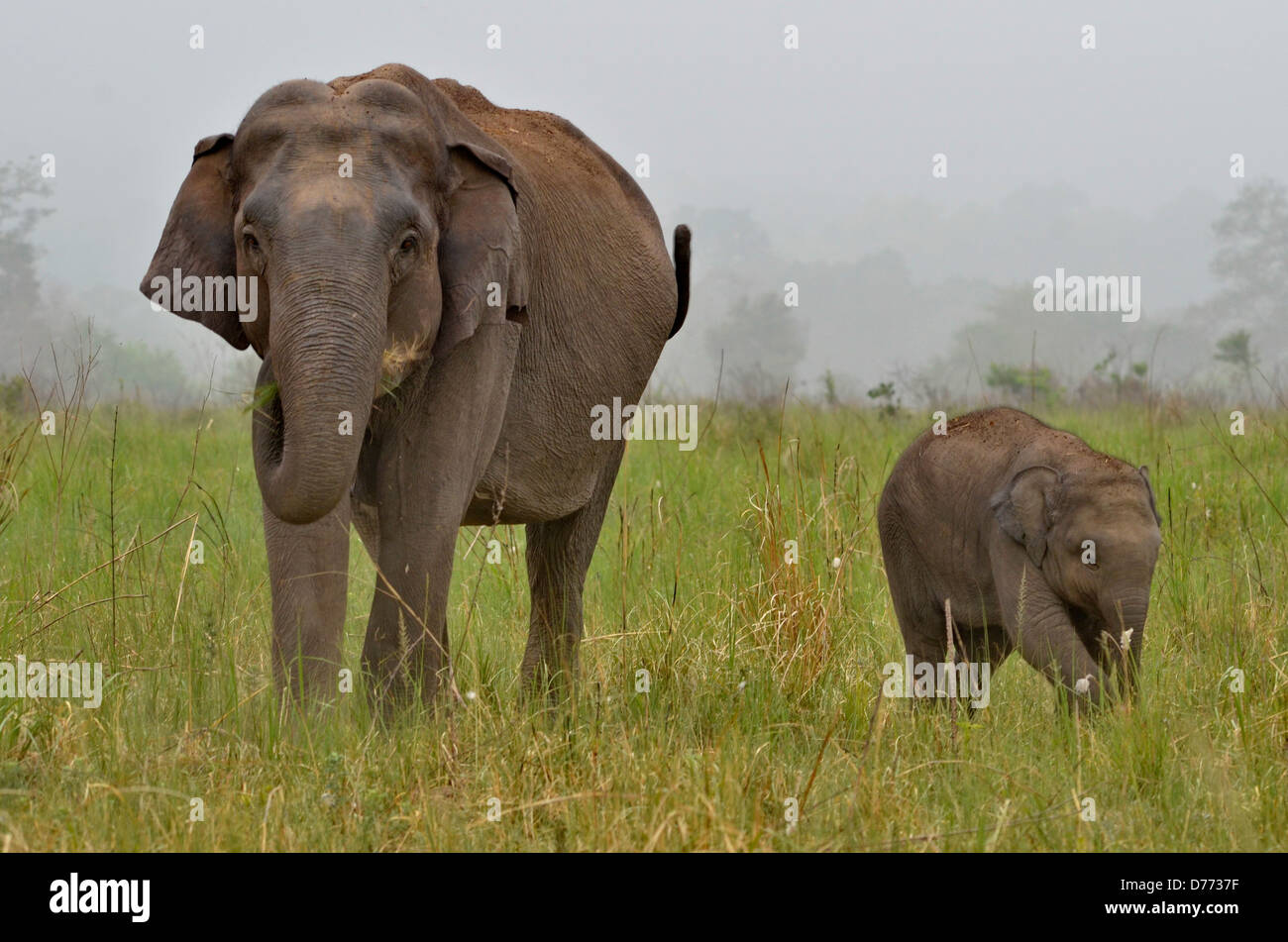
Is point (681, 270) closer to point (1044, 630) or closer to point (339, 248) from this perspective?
point (1044, 630)

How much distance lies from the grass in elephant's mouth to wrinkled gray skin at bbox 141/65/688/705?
1.36ft

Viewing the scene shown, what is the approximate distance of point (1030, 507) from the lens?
7262mm

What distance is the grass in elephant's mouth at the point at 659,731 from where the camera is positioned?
477 centimetres

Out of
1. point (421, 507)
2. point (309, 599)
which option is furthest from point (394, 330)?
point (309, 599)

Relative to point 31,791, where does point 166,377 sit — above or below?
above

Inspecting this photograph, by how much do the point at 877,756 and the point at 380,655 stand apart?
1.74 metres

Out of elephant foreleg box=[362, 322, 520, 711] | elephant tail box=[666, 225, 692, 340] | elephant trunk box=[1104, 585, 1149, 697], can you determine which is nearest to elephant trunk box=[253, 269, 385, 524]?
elephant foreleg box=[362, 322, 520, 711]

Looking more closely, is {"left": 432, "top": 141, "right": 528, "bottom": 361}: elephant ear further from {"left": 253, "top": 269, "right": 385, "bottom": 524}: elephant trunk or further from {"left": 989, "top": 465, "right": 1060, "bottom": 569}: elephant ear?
{"left": 989, "top": 465, "right": 1060, "bottom": 569}: elephant ear

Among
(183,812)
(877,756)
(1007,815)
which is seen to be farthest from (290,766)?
(1007,815)

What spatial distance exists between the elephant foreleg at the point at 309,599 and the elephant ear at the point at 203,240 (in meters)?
0.65

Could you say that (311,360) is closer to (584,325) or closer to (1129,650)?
(584,325)

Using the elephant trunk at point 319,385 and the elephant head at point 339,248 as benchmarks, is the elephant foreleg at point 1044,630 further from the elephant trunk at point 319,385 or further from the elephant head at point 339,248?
the elephant trunk at point 319,385

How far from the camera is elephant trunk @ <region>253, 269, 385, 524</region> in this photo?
16.4ft
